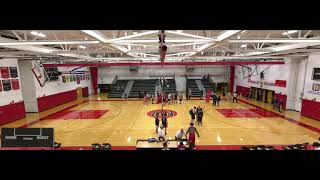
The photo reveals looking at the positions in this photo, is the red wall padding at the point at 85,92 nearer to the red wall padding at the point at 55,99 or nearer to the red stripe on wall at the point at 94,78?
the red stripe on wall at the point at 94,78

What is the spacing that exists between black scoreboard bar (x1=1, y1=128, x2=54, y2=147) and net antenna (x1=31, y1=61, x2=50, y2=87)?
14700mm

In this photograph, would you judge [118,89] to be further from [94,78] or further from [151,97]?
[151,97]

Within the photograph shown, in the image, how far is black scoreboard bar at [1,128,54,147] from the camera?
15.2ft

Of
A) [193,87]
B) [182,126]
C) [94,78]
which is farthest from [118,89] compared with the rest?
[182,126]

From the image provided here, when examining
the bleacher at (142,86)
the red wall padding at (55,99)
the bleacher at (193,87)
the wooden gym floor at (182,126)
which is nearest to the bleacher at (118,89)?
the bleacher at (142,86)

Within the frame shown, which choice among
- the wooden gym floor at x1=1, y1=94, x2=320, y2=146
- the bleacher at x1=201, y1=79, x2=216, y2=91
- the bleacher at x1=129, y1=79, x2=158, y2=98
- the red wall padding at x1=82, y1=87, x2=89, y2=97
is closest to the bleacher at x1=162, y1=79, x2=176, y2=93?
the bleacher at x1=129, y1=79, x2=158, y2=98

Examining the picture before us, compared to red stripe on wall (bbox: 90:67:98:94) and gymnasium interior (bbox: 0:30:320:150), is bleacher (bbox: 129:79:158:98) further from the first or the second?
red stripe on wall (bbox: 90:67:98:94)

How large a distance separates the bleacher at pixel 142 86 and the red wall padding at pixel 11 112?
1311 cm

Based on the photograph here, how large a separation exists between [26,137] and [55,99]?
17889mm
